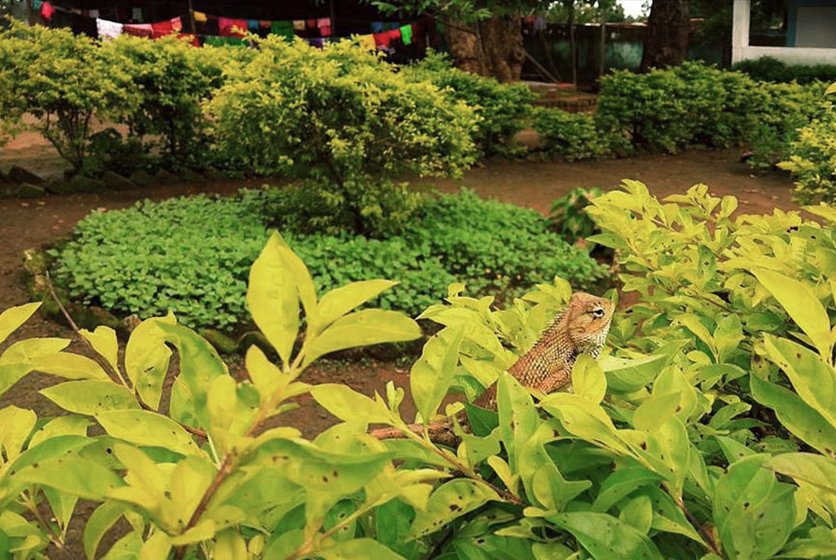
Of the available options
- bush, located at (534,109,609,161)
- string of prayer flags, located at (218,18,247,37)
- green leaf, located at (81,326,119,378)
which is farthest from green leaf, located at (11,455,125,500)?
string of prayer flags, located at (218,18,247,37)

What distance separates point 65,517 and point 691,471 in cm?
73

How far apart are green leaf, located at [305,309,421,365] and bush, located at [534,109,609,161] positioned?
427 inches

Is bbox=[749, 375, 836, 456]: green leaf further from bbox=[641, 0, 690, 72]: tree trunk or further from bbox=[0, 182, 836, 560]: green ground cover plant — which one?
bbox=[641, 0, 690, 72]: tree trunk

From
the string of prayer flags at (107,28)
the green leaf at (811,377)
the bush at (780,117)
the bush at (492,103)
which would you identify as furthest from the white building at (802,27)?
the green leaf at (811,377)

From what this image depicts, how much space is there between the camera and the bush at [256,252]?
16.3 feet

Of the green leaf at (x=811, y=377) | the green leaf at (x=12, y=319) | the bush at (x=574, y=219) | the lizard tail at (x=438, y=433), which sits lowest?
the bush at (x=574, y=219)

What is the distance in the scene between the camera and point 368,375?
4598mm

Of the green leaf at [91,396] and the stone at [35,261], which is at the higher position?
the green leaf at [91,396]

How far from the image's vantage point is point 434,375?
892mm

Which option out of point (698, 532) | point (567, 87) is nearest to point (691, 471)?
point (698, 532)

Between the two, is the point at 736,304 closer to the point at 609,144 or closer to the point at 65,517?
the point at 65,517

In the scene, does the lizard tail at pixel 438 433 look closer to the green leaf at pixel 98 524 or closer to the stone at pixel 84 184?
the green leaf at pixel 98 524

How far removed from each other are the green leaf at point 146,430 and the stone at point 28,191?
8.30 metres

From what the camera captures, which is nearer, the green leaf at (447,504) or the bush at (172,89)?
the green leaf at (447,504)
